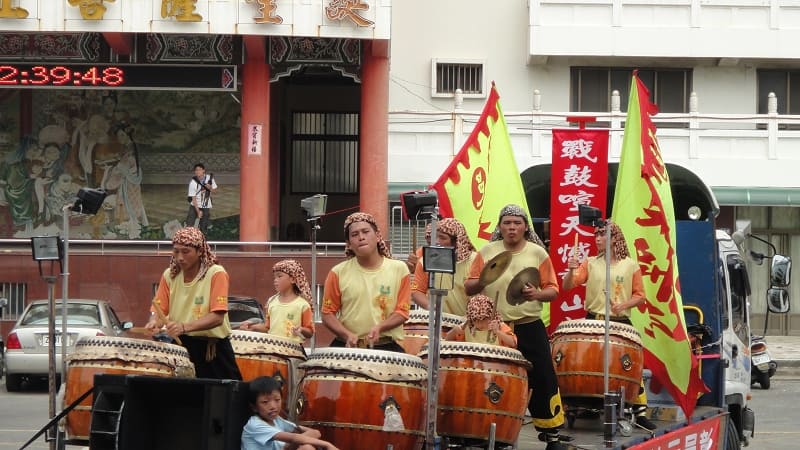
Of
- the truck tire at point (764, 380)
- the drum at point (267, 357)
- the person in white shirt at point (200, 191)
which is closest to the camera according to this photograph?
the drum at point (267, 357)

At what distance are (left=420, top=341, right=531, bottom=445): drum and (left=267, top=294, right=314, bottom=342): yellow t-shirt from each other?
3.26 m

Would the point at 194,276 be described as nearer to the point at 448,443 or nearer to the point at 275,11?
the point at 448,443

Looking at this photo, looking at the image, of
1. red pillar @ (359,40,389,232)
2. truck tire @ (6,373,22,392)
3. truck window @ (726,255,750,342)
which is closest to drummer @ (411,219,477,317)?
truck window @ (726,255,750,342)

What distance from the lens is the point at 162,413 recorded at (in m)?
8.71

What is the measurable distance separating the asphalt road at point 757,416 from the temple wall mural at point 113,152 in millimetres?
9400

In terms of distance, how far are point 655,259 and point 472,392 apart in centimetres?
332

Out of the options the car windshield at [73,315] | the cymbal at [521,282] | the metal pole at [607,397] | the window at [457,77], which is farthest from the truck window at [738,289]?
the window at [457,77]

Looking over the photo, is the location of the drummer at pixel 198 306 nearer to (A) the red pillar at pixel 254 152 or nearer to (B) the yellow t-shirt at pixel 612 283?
(B) the yellow t-shirt at pixel 612 283

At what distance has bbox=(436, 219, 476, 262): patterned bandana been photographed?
11953 millimetres

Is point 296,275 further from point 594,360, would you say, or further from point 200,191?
point 200,191

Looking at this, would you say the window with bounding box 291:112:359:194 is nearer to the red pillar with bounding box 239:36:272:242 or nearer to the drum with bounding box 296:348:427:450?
the red pillar with bounding box 239:36:272:242

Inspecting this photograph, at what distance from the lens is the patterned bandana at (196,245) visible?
32.9 feet

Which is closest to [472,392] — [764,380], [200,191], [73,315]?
[73,315]

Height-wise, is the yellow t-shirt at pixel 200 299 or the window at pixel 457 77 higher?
the window at pixel 457 77
